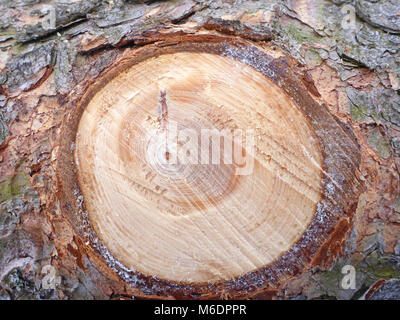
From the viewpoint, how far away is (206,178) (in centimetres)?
116

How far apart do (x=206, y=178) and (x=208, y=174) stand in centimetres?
1

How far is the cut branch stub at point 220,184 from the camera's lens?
116 centimetres

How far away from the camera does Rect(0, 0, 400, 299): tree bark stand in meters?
1.17

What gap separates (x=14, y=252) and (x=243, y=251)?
722mm

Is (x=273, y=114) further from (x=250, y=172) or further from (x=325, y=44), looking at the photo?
(x=325, y=44)

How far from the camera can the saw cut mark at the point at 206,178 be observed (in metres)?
1.16

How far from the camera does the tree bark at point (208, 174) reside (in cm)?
117

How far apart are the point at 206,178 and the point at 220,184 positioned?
4cm

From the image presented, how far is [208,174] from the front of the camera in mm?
1160

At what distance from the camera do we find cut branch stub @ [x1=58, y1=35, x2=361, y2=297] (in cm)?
116

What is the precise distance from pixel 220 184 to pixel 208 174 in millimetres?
45

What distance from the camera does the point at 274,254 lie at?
46.0 inches
